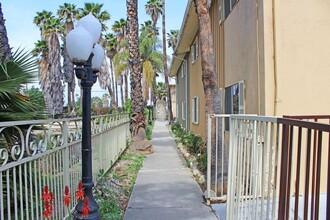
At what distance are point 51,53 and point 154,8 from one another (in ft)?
46.5

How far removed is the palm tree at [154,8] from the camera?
42.5 meters

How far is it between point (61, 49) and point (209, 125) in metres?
39.7

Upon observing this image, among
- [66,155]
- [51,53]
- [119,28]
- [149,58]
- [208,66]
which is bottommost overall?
[66,155]

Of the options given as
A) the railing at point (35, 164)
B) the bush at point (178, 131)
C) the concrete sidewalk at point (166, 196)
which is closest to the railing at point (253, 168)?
the concrete sidewalk at point (166, 196)

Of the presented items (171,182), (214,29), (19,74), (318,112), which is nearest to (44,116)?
(19,74)

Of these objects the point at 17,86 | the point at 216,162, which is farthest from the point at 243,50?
the point at 17,86

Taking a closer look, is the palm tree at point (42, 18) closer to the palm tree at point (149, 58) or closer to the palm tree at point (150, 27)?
the palm tree at point (150, 27)

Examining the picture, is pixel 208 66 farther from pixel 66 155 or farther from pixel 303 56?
pixel 66 155

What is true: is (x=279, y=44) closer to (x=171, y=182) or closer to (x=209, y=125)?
(x=209, y=125)

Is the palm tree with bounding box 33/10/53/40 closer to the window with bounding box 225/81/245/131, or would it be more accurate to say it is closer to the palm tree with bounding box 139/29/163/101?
the palm tree with bounding box 139/29/163/101

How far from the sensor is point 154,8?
42500 millimetres

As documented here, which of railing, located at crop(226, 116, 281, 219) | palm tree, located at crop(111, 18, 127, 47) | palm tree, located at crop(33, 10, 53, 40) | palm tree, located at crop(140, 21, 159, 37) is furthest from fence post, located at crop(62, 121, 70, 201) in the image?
palm tree, located at crop(140, 21, 159, 37)

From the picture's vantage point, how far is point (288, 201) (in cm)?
243

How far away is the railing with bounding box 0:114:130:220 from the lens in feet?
9.87
